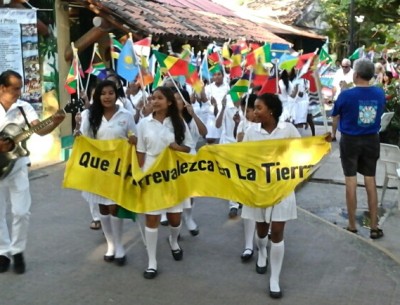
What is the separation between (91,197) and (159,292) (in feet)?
4.10

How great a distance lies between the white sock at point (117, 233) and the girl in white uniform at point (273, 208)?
4.04ft

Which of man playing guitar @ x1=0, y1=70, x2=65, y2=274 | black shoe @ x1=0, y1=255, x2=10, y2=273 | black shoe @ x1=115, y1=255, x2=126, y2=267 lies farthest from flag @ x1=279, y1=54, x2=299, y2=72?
black shoe @ x1=0, y1=255, x2=10, y2=273

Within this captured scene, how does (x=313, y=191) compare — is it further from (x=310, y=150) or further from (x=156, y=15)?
(x=156, y=15)

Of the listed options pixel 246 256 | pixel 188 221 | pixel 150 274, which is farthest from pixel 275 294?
pixel 188 221

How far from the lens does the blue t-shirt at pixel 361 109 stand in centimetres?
596

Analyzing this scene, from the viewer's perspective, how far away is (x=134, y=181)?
4996 millimetres

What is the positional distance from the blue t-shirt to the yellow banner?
1478 mm

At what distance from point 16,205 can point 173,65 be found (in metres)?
2.33

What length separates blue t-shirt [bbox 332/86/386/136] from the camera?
5.96 m

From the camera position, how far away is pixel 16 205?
4.83 meters

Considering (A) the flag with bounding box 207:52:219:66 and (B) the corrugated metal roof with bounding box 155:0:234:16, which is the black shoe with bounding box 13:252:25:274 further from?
(B) the corrugated metal roof with bounding box 155:0:234:16

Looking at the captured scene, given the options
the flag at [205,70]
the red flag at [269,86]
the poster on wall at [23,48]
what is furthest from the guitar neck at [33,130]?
the poster on wall at [23,48]

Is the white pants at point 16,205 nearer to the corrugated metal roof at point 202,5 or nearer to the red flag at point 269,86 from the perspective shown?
the red flag at point 269,86

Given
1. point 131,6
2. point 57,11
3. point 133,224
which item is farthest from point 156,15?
point 133,224
